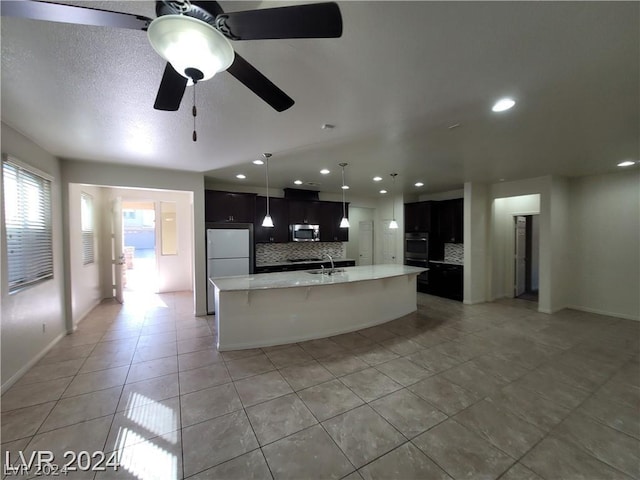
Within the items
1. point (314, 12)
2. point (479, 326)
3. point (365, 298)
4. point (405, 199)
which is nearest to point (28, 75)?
point (314, 12)

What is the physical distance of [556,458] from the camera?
177 cm

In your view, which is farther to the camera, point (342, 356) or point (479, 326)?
point (479, 326)

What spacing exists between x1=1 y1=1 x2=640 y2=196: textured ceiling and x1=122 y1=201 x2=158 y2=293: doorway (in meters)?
4.55

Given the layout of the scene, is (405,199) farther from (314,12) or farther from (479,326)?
(314,12)

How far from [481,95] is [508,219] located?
5.47m

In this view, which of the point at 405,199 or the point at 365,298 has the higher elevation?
the point at 405,199

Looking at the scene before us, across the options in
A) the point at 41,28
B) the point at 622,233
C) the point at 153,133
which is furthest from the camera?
the point at 622,233

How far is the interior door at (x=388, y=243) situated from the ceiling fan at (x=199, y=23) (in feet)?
22.1

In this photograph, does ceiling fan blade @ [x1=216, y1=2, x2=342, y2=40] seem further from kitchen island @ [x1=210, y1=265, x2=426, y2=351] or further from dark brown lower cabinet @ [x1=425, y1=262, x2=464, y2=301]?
dark brown lower cabinet @ [x1=425, y1=262, x2=464, y2=301]

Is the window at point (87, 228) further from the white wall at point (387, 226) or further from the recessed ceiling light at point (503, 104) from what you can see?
the white wall at point (387, 226)

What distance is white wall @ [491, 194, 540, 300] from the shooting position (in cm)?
606

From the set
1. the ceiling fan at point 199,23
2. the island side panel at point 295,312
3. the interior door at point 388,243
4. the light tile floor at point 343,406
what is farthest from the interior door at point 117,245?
the interior door at point 388,243

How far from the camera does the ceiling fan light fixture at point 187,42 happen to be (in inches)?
37.8

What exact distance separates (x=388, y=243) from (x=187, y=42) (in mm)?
7261
